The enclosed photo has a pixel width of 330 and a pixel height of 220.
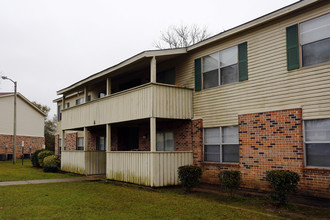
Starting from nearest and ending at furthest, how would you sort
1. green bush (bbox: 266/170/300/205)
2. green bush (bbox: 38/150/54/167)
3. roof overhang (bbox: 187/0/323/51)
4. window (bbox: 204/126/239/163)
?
green bush (bbox: 266/170/300/205)
roof overhang (bbox: 187/0/323/51)
window (bbox: 204/126/239/163)
green bush (bbox: 38/150/54/167)

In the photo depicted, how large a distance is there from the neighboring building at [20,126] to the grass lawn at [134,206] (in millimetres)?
23261

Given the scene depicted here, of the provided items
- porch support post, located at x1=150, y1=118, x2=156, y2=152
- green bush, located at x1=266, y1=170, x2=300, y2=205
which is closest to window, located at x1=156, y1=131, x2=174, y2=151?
porch support post, located at x1=150, y1=118, x2=156, y2=152

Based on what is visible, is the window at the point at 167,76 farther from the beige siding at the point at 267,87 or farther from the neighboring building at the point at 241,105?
the beige siding at the point at 267,87

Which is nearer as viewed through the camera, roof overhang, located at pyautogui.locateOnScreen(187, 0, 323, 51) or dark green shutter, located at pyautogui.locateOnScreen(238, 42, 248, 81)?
roof overhang, located at pyautogui.locateOnScreen(187, 0, 323, 51)

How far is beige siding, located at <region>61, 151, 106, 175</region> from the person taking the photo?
682 inches

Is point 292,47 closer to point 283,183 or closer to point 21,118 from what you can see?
point 283,183

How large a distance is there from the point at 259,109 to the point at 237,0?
2827 centimetres

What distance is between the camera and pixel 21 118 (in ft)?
113

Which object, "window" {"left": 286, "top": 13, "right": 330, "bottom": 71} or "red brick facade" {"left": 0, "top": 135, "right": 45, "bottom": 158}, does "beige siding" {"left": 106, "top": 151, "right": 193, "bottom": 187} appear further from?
"red brick facade" {"left": 0, "top": 135, "right": 45, "bottom": 158}

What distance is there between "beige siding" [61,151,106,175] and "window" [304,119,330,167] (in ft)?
38.3

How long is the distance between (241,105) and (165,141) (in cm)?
471

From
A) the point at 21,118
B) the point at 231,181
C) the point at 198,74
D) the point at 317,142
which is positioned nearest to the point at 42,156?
the point at 198,74

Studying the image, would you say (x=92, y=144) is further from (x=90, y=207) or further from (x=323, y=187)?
(x=323, y=187)

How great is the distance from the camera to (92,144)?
2161 cm
